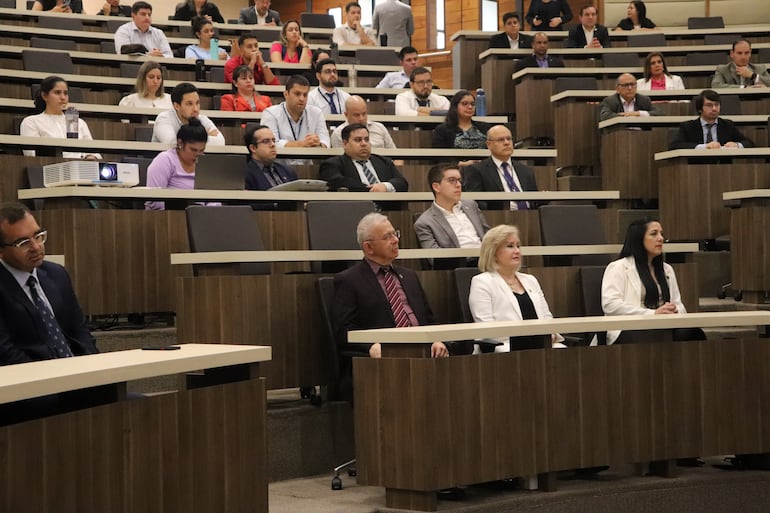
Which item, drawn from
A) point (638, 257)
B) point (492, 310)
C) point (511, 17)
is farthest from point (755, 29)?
point (492, 310)

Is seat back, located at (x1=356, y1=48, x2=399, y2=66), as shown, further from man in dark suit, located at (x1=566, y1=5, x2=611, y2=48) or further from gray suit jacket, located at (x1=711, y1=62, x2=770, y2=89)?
gray suit jacket, located at (x1=711, y1=62, x2=770, y2=89)

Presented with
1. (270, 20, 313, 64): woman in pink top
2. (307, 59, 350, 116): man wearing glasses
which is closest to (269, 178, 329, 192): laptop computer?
(307, 59, 350, 116): man wearing glasses

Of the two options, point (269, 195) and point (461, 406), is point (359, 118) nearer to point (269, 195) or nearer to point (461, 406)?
point (269, 195)

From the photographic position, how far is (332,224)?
3900mm

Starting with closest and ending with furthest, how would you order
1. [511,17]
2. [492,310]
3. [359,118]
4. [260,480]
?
[260,480] → [492,310] → [359,118] → [511,17]

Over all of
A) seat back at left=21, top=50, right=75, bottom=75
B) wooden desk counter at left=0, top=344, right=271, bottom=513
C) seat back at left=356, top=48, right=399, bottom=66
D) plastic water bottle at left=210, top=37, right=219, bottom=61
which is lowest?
wooden desk counter at left=0, top=344, right=271, bottom=513

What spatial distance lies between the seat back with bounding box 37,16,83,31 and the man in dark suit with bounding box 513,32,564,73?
10.5ft

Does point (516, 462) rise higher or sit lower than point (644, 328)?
lower

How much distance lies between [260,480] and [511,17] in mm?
6112

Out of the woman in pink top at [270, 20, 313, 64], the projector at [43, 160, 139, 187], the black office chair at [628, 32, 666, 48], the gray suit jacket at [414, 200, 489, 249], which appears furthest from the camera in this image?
the black office chair at [628, 32, 666, 48]

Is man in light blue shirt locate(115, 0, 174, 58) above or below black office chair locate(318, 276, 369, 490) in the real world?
above

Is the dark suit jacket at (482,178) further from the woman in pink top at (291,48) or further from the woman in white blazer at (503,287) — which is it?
the woman in pink top at (291,48)

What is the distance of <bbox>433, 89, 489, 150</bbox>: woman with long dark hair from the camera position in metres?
5.80

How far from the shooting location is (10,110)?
5461mm
